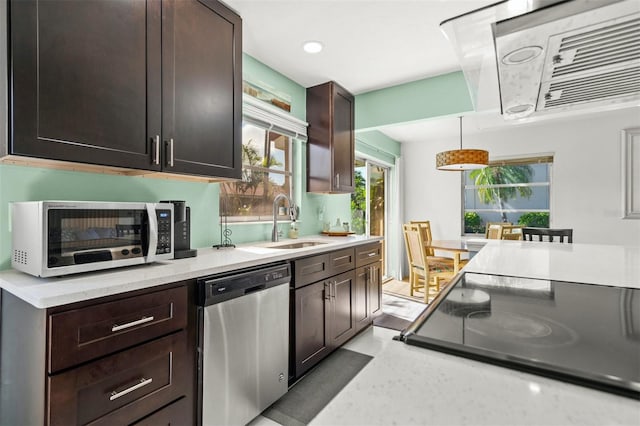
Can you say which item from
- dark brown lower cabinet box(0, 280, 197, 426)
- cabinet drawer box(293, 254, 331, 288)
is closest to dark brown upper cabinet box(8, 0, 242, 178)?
dark brown lower cabinet box(0, 280, 197, 426)

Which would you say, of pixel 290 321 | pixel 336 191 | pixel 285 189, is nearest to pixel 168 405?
pixel 290 321

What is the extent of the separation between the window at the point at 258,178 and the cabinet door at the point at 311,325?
85cm

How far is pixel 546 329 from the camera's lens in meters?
0.67

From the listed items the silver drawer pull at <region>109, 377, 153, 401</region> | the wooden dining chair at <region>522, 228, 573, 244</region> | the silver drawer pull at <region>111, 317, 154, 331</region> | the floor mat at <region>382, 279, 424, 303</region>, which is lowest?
the floor mat at <region>382, 279, 424, 303</region>

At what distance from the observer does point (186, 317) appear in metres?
1.40

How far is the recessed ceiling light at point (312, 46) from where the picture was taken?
2443 mm

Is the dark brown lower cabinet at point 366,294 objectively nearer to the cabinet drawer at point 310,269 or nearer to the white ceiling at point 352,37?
the cabinet drawer at point 310,269

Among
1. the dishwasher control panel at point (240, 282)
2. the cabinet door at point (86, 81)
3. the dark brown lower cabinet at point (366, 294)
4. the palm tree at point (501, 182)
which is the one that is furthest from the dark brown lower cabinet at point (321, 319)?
→ the palm tree at point (501, 182)

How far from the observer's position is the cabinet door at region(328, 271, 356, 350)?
8.18ft

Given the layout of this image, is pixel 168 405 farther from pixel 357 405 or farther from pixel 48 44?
pixel 48 44

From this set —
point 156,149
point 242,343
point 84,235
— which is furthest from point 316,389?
point 156,149

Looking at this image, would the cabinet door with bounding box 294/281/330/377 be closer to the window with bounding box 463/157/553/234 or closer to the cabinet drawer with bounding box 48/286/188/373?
the cabinet drawer with bounding box 48/286/188/373

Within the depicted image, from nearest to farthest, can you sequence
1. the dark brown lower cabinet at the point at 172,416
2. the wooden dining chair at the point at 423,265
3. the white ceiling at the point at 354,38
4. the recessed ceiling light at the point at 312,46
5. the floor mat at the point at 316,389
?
the dark brown lower cabinet at the point at 172,416
the floor mat at the point at 316,389
the white ceiling at the point at 354,38
the recessed ceiling light at the point at 312,46
the wooden dining chair at the point at 423,265

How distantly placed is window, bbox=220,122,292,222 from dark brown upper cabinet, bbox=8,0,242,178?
0.52 meters
